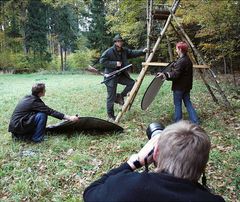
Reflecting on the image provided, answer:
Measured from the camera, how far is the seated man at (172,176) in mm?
1938

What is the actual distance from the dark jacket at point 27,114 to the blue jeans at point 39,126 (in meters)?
0.07

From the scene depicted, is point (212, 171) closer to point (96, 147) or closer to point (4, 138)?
point (96, 147)

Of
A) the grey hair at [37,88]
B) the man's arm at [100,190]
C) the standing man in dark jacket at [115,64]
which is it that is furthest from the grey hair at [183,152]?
the standing man in dark jacket at [115,64]

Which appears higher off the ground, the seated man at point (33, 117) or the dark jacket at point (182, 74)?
the dark jacket at point (182, 74)

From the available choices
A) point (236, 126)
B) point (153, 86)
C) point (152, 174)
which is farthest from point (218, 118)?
point (152, 174)

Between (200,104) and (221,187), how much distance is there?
19.8ft

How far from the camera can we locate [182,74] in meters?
7.61

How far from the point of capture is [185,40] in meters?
8.89

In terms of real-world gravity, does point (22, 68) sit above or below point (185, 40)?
below

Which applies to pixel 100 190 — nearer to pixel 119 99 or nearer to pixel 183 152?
pixel 183 152

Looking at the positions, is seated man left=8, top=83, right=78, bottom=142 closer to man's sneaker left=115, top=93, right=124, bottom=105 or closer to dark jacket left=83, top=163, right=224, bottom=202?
man's sneaker left=115, top=93, right=124, bottom=105

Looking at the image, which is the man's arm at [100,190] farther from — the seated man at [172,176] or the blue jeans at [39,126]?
the blue jeans at [39,126]

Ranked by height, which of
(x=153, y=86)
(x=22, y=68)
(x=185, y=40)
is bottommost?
(x=22, y=68)

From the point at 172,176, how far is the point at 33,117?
5.14 metres
